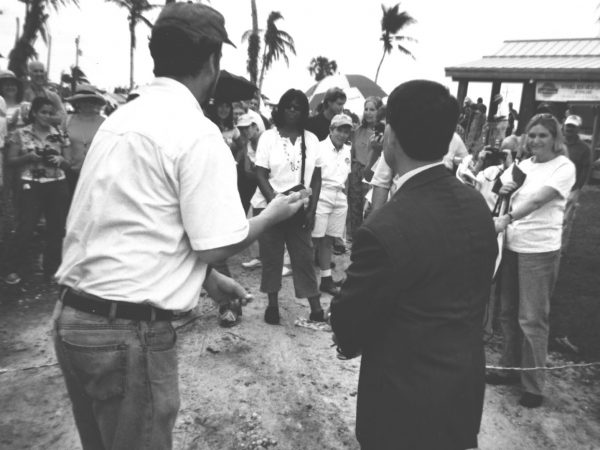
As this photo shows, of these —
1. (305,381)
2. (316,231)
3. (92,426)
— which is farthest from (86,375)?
(316,231)

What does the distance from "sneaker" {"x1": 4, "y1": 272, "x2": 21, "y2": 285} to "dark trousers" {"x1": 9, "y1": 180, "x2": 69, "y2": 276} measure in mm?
95

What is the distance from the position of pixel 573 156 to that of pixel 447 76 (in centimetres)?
844

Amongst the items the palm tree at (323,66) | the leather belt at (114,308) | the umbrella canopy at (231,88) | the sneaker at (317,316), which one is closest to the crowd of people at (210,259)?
the leather belt at (114,308)

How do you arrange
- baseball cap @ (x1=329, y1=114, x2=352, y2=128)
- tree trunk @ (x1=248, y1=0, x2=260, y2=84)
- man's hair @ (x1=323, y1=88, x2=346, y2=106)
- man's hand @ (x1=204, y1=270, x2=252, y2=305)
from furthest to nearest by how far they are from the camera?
tree trunk @ (x1=248, y1=0, x2=260, y2=84) < man's hair @ (x1=323, y1=88, x2=346, y2=106) < baseball cap @ (x1=329, y1=114, x2=352, y2=128) < man's hand @ (x1=204, y1=270, x2=252, y2=305)

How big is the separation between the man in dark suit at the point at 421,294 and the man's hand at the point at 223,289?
46 cm

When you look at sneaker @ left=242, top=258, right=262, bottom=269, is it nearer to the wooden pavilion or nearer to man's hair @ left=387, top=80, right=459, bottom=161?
man's hair @ left=387, top=80, right=459, bottom=161

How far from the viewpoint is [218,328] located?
4.51 meters

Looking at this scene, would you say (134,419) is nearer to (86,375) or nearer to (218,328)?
(86,375)

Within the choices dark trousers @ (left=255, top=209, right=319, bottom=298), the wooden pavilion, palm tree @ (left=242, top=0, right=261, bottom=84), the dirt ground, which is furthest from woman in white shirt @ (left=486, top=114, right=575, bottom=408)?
palm tree @ (left=242, top=0, right=261, bottom=84)

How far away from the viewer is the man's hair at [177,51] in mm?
1564

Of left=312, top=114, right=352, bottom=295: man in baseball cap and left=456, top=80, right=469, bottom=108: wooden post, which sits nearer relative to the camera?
left=312, top=114, right=352, bottom=295: man in baseball cap

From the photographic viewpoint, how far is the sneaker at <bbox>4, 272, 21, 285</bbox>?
17.2 ft

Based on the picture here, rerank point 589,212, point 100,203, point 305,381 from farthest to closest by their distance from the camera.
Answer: point 589,212
point 305,381
point 100,203

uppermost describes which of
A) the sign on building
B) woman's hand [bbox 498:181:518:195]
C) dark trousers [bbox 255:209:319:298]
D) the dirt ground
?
the sign on building
